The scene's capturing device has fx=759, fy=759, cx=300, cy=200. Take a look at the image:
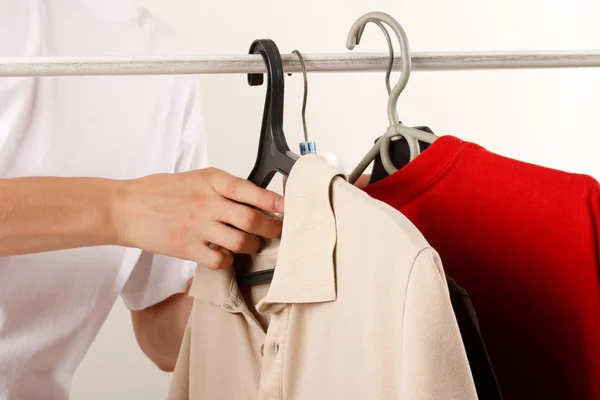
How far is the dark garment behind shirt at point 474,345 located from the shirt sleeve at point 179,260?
0.65 meters

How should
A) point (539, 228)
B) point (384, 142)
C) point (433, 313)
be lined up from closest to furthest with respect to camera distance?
1. point (433, 313)
2. point (539, 228)
3. point (384, 142)

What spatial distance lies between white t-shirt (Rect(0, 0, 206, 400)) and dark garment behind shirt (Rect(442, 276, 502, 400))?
0.60 metres

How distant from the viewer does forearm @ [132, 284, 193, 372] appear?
3.80 feet

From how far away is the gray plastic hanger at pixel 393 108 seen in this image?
68 cm

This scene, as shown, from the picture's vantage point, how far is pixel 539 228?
24.1 inches

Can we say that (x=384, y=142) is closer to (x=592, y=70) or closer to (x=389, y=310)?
(x=389, y=310)

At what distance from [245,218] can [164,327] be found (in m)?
0.59

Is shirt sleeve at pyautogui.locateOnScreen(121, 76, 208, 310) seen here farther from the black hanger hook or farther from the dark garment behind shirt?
the dark garment behind shirt

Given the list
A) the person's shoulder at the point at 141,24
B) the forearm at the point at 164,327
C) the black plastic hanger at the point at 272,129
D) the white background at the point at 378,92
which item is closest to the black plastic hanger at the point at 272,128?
the black plastic hanger at the point at 272,129

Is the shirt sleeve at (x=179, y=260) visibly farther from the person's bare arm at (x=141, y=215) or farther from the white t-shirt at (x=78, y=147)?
the person's bare arm at (x=141, y=215)

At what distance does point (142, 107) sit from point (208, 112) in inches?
23.6

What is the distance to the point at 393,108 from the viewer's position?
2.36ft

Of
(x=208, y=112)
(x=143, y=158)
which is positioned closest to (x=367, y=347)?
(x=143, y=158)

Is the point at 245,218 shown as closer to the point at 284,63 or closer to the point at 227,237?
the point at 227,237
